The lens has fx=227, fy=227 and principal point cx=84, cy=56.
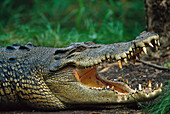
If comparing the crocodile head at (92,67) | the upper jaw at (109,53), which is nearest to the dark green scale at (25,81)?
the crocodile head at (92,67)

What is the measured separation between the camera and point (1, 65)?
3445mm

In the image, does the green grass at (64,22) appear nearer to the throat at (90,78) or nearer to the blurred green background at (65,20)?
the blurred green background at (65,20)

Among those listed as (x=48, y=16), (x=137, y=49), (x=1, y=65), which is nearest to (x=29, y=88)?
(x=1, y=65)

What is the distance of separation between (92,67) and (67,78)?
38 centimetres

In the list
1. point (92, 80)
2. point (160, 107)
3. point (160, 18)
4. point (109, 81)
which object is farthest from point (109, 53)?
point (160, 18)

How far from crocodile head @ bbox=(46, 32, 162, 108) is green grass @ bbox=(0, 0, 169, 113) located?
2.16 m

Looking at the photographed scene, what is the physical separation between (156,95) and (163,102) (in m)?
0.16

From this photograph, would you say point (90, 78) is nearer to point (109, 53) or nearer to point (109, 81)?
point (109, 81)

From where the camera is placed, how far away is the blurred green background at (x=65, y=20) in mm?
6402

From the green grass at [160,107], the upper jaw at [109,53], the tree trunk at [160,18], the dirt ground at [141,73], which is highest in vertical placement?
the tree trunk at [160,18]

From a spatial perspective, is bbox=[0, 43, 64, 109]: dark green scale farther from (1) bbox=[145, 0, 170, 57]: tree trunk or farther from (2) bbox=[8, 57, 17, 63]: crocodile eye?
(1) bbox=[145, 0, 170, 57]: tree trunk

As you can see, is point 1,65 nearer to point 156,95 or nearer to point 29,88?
point 29,88

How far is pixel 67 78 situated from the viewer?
312cm

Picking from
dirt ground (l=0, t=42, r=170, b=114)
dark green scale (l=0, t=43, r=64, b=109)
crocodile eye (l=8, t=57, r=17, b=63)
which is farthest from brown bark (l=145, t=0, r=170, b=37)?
crocodile eye (l=8, t=57, r=17, b=63)
